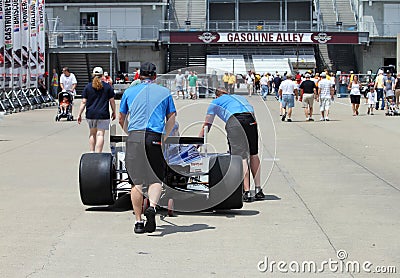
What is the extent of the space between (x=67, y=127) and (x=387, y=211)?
15261 mm

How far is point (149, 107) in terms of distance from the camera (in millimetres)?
8094

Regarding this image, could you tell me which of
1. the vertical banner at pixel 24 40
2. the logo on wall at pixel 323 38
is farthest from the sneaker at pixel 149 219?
the logo on wall at pixel 323 38

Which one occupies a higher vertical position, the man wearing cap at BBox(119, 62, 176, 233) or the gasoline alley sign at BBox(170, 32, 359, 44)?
the gasoline alley sign at BBox(170, 32, 359, 44)

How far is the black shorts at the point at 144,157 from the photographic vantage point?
8000 mm

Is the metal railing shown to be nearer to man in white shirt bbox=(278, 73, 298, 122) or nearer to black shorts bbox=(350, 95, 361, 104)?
black shorts bbox=(350, 95, 361, 104)

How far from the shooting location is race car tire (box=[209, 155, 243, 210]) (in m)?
9.03

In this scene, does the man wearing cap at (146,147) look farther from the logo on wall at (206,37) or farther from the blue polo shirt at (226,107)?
the logo on wall at (206,37)

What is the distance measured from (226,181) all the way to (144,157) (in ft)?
4.65

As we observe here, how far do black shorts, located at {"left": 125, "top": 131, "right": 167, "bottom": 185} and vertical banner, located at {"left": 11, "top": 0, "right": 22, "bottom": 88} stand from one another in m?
23.4

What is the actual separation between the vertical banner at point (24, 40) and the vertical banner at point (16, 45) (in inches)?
20.0

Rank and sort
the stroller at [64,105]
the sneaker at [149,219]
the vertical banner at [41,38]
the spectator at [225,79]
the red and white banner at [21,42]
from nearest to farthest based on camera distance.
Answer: the sneaker at [149,219]
the spectator at [225,79]
the stroller at [64,105]
the red and white banner at [21,42]
the vertical banner at [41,38]

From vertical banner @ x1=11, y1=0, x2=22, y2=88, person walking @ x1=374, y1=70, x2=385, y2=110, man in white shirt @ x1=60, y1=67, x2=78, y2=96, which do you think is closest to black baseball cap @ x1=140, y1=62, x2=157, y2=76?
man in white shirt @ x1=60, y1=67, x2=78, y2=96

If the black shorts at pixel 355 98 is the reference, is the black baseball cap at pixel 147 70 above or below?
above

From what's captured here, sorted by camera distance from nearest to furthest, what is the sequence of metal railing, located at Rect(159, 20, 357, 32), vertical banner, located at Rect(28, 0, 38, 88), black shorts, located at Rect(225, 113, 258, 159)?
black shorts, located at Rect(225, 113, 258, 159)
vertical banner, located at Rect(28, 0, 38, 88)
metal railing, located at Rect(159, 20, 357, 32)
